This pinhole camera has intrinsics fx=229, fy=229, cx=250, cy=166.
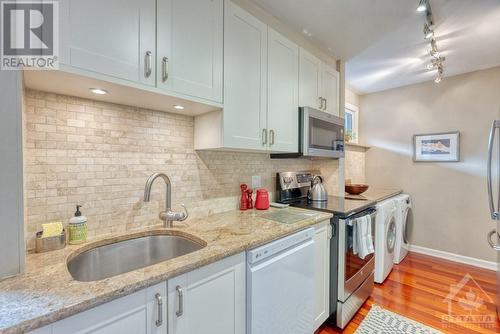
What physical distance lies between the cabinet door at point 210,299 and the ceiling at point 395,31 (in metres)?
1.86

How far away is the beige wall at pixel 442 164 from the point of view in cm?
291

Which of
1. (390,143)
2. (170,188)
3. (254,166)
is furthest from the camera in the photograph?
(390,143)

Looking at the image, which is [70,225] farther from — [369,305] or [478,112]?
[478,112]

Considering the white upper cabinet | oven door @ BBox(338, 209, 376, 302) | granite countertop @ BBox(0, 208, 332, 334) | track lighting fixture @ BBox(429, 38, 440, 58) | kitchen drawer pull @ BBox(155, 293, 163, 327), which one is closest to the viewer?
granite countertop @ BBox(0, 208, 332, 334)

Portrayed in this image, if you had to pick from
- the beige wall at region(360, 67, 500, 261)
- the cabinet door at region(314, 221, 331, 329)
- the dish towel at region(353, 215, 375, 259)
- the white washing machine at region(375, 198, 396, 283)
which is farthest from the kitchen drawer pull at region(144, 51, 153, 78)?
the beige wall at region(360, 67, 500, 261)

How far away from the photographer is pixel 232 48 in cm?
146

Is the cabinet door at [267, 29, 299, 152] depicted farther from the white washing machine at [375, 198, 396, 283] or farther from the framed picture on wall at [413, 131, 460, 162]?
the framed picture on wall at [413, 131, 460, 162]

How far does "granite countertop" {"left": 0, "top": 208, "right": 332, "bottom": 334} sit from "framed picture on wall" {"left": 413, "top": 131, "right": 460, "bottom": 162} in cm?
296

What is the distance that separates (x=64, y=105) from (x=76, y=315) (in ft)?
3.15

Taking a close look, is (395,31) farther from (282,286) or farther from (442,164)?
(282,286)

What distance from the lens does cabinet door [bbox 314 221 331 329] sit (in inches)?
66.2

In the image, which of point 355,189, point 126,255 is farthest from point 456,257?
point 126,255

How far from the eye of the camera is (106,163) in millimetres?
1259

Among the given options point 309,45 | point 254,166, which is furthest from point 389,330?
point 309,45
